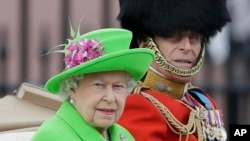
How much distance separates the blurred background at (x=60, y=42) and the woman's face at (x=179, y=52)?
10.5 feet

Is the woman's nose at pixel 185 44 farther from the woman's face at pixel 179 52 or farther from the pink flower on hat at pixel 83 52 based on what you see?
the pink flower on hat at pixel 83 52

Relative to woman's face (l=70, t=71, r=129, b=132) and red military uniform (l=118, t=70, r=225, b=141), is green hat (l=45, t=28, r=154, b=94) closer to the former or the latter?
woman's face (l=70, t=71, r=129, b=132)

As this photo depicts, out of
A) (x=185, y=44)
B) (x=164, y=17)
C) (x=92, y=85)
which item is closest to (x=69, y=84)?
(x=92, y=85)

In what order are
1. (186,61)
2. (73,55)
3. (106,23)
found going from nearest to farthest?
(73,55), (186,61), (106,23)

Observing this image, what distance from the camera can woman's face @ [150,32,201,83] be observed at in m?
6.02

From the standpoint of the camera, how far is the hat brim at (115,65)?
16.9ft

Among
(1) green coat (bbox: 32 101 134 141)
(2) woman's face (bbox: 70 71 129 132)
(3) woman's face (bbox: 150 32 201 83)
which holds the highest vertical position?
(3) woman's face (bbox: 150 32 201 83)

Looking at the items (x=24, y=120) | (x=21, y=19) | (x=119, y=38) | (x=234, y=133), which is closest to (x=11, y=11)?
(x=21, y=19)

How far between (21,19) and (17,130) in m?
3.38

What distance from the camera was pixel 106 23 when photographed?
9406mm

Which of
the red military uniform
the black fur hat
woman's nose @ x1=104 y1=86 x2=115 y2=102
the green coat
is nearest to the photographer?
the green coat

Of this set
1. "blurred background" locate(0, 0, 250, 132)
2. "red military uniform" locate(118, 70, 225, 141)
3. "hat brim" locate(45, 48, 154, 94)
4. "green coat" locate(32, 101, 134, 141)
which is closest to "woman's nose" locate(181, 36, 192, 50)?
"red military uniform" locate(118, 70, 225, 141)

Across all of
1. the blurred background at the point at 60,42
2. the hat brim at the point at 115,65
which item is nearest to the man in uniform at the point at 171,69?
the hat brim at the point at 115,65

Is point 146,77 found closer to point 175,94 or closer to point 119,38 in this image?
point 175,94
